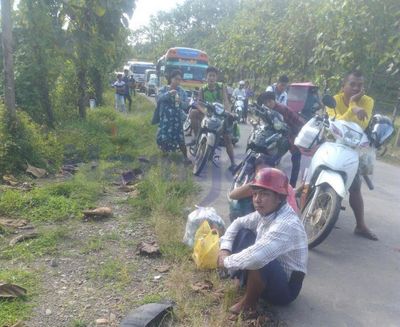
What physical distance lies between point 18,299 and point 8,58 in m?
4.81

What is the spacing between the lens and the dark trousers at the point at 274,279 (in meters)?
2.93

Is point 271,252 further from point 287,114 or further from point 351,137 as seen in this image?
point 287,114

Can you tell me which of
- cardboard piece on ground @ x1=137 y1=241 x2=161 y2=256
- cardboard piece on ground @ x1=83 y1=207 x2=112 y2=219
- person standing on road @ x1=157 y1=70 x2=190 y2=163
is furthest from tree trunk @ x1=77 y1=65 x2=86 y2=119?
cardboard piece on ground @ x1=137 y1=241 x2=161 y2=256

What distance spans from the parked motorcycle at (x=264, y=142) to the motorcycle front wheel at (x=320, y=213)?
66cm

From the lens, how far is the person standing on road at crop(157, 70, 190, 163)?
25.3ft

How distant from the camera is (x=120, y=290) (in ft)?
10.8

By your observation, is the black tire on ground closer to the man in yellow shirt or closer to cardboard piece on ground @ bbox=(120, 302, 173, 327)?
the man in yellow shirt

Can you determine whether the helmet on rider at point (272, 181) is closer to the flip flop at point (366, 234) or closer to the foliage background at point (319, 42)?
the flip flop at point (366, 234)

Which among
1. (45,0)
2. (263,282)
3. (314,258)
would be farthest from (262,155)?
(45,0)

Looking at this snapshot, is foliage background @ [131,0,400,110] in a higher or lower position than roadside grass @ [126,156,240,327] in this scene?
higher

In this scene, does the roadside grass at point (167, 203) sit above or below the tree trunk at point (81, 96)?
below

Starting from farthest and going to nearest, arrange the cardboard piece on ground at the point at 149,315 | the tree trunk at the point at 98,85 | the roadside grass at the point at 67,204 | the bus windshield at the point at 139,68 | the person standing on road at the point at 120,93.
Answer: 1. the bus windshield at the point at 139,68
2. the person standing on road at the point at 120,93
3. the tree trunk at the point at 98,85
4. the roadside grass at the point at 67,204
5. the cardboard piece on ground at the point at 149,315

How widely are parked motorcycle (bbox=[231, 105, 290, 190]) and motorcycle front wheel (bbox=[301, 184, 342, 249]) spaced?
2.15 ft

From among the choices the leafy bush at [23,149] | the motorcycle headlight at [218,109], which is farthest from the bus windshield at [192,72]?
the motorcycle headlight at [218,109]
